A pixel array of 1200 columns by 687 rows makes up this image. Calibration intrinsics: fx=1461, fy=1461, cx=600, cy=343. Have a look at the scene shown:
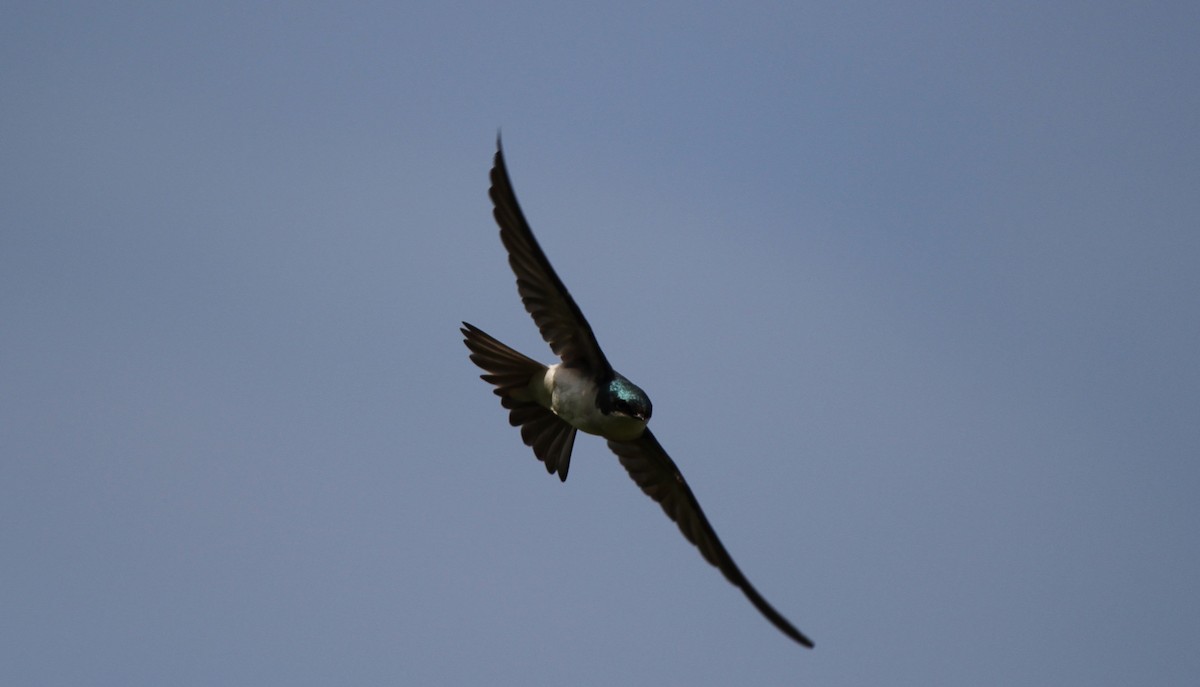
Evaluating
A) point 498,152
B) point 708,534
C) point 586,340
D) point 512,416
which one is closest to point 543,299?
point 586,340

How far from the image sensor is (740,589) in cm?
953

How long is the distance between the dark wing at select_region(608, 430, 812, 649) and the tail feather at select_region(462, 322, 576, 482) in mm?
700

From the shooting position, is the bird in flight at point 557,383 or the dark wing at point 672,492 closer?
the bird in flight at point 557,383

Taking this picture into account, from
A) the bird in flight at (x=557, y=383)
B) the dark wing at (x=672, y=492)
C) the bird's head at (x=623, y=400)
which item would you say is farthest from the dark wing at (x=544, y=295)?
the dark wing at (x=672, y=492)

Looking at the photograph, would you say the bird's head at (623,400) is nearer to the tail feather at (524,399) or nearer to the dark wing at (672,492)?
the tail feather at (524,399)

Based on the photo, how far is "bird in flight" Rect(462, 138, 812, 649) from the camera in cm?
823

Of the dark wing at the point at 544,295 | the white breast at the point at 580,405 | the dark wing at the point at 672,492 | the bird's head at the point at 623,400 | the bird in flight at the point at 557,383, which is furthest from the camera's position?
the dark wing at the point at 672,492

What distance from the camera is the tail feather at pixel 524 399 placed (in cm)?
883

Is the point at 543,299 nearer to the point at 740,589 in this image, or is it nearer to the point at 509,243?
the point at 509,243

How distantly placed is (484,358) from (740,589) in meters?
2.32

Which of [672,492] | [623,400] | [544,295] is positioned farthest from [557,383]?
[672,492]

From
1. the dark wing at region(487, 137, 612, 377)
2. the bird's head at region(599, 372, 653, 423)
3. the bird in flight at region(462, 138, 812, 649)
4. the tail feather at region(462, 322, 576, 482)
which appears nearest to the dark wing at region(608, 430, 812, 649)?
the bird in flight at region(462, 138, 812, 649)

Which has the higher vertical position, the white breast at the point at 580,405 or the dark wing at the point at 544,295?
the dark wing at the point at 544,295

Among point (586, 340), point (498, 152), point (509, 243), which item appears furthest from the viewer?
point (586, 340)
